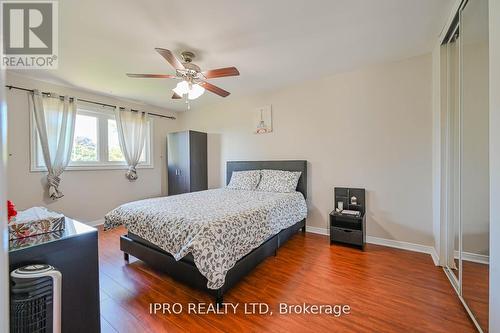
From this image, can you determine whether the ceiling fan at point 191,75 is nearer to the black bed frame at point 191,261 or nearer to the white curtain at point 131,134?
the black bed frame at point 191,261

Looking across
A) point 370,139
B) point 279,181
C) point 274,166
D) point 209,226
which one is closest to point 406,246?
point 370,139

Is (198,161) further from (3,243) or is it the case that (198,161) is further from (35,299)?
(3,243)

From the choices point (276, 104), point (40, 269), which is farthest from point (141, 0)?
point (276, 104)

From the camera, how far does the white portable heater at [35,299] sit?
83 cm

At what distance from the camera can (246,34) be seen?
217 centimetres

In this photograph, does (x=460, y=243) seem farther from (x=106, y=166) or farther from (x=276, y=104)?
(x=106, y=166)

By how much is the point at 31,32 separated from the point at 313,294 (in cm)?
360

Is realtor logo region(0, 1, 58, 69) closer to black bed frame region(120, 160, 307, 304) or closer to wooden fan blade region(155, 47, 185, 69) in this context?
wooden fan blade region(155, 47, 185, 69)

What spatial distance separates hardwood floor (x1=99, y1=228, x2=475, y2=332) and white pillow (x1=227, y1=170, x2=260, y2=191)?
1.28m

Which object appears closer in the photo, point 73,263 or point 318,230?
point 73,263

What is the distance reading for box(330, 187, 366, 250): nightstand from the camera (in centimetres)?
276

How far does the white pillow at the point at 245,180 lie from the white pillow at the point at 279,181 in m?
0.11

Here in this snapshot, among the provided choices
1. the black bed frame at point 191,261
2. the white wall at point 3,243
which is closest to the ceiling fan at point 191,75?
the black bed frame at point 191,261

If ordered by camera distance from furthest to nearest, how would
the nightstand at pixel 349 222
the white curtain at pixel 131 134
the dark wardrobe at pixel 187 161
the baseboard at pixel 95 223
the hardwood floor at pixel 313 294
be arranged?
the dark wardrobe at pixel 187 161
the white curtain at pixel 131 134
the baseboard at pixel 95 223
the nightstand at pixel 349 222
the hardwood floor at pixel 313 294
